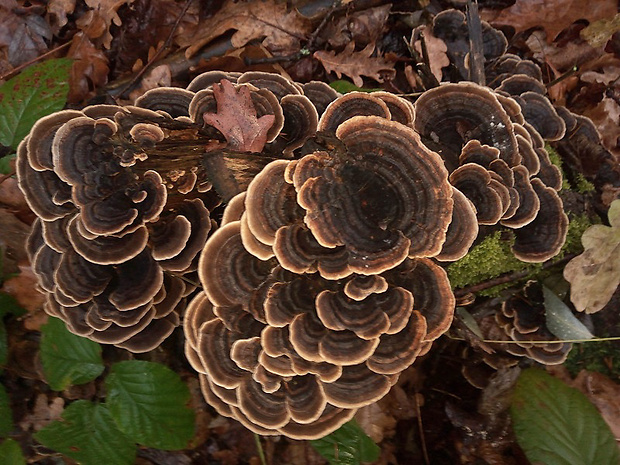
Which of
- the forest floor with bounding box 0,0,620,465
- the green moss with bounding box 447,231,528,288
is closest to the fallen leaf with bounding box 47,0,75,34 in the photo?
the forest floor with bounding box 0,0,620,465

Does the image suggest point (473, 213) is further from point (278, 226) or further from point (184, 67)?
point (184, 67)

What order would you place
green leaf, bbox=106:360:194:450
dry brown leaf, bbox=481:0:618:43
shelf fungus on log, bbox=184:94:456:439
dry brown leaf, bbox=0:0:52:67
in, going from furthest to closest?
dry brown leaf, bbox=481:0:618:43
dry brown leaf, bbox=0:0:52:67
green leaf, bbox=106:360:194:450
shelf fungus on log, bbox=184:94:456:439

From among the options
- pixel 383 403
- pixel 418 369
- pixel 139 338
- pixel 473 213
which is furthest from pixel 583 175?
pixel 139 338

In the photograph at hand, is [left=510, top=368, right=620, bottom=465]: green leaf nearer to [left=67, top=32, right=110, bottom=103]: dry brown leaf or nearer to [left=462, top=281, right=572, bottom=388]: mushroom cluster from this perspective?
[left=462, top=281, right=572, bottom=388]: mushroom cluster

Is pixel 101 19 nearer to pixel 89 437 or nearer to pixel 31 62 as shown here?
pixel 31 62

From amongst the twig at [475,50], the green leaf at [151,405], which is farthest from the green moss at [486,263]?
the green leaf at [151,405]

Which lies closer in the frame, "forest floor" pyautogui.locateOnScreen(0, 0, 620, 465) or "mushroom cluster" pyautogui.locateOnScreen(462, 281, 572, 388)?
"mushroom cluster" pyautogui.locateOnScreen(462, 281, 572, 388)

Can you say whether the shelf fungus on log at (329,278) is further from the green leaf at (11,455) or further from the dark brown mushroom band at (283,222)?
the green leaf at (11,455)
